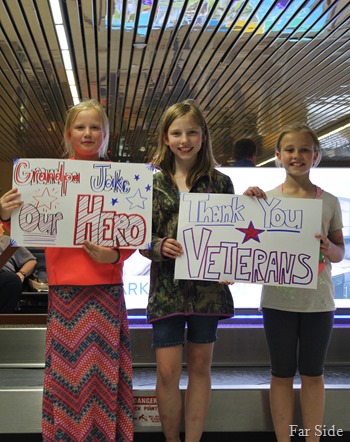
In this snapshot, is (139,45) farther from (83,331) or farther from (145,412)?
(83,331)

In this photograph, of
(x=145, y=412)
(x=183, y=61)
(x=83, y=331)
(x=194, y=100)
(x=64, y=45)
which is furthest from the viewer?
(x=183, y=61)

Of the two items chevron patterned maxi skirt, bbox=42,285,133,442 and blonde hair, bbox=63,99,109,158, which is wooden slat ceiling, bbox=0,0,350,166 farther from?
chevron patterned maxi skirt, bbox=42,285,133,442

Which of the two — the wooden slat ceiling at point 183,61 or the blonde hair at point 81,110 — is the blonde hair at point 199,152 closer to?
the blonde hair at point 81,110

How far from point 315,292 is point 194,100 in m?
4.64

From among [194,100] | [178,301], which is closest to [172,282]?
[178,301]

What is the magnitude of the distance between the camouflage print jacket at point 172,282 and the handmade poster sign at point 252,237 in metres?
0.06

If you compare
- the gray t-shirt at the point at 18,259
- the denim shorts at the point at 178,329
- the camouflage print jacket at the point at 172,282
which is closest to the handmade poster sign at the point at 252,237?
the camouflage print jacket at the point at 172,282

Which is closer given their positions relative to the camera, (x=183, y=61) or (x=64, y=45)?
(x=64, y=45)

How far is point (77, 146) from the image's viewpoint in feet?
6.23

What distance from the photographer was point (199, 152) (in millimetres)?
2002

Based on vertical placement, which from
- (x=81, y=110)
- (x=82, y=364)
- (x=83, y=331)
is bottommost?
(x=82, y=364)

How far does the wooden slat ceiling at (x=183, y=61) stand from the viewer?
5285mm

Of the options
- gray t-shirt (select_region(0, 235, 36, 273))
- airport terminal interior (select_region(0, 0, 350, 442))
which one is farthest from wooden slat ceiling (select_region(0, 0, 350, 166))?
gray t-shirt (select_region(0, 235, 36, 273))

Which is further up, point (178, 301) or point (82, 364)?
point (178, 301)
